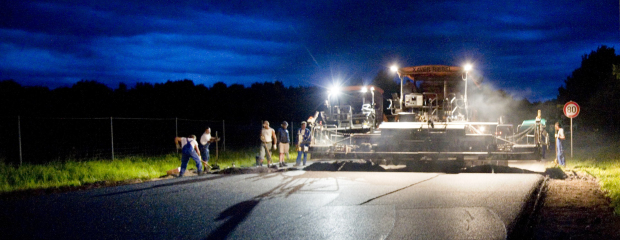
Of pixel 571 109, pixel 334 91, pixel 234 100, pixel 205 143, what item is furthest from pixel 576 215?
pixel 234 100

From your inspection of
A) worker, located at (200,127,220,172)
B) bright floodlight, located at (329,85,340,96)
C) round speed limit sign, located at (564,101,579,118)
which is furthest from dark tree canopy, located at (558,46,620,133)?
worker, located at (200,127,220,172)

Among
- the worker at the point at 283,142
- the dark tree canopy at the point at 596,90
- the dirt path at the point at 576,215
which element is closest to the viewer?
the dirt path at the point at 576,215

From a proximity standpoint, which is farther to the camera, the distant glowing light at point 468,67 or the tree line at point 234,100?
the tree line at point 234,100

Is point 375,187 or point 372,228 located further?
point 375,187

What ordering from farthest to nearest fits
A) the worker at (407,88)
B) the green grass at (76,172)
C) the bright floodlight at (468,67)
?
the worker at (407,88)
the bright floodlight at (468,67)
the green grass at (76,172)

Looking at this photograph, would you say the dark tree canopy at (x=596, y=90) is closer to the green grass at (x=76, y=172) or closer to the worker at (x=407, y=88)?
the worker at (x=407, y=88)

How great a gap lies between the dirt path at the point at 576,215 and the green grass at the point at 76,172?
9.13 meters

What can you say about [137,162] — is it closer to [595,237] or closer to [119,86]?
[595,237]

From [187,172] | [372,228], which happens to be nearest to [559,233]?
[372,228]

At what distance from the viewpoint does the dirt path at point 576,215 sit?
20.1 feet

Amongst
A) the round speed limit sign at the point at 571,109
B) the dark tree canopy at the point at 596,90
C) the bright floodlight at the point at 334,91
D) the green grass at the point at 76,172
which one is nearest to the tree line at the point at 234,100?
the dark tree canopy at the point at 596,90

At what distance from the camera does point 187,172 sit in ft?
46.7

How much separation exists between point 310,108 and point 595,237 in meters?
59.2

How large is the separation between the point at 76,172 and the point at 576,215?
10.9 metres
